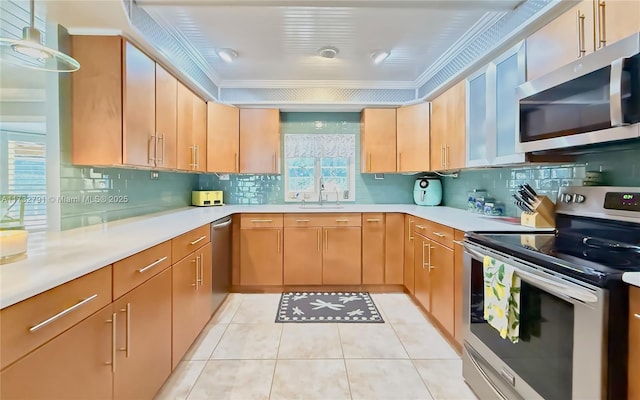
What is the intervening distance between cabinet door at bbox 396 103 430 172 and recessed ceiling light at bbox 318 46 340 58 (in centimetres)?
116

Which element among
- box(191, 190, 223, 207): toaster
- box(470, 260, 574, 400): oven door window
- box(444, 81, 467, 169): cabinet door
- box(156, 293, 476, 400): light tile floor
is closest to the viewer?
box(470, 260, 574, 400): oven door window

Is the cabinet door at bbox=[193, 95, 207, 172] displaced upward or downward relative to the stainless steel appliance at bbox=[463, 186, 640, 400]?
upward

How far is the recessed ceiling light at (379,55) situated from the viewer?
2.84 m

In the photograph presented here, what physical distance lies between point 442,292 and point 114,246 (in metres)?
2.18

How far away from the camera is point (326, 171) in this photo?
411cm

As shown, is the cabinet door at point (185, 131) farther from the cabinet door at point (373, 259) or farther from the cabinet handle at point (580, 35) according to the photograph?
the cabinet handle at point (580, 35)

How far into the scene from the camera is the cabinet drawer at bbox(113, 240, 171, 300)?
4.37 feet

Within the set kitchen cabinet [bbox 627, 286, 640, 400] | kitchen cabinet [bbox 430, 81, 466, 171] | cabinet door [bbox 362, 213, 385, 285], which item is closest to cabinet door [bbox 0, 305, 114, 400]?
kitchen cabinet [bbox 627, 286, 640, 400]

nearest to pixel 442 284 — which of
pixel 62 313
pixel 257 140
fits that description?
pixel 62 313

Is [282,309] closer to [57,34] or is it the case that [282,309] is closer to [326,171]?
[326,171]

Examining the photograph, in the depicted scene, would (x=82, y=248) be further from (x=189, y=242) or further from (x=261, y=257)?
(x=261, y=257)

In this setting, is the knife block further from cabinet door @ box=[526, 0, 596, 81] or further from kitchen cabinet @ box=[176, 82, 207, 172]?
kitchen cabinet @ box=[176, 82, 207, 172]

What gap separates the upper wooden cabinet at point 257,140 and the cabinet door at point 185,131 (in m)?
0.71

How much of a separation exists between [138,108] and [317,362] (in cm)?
208
